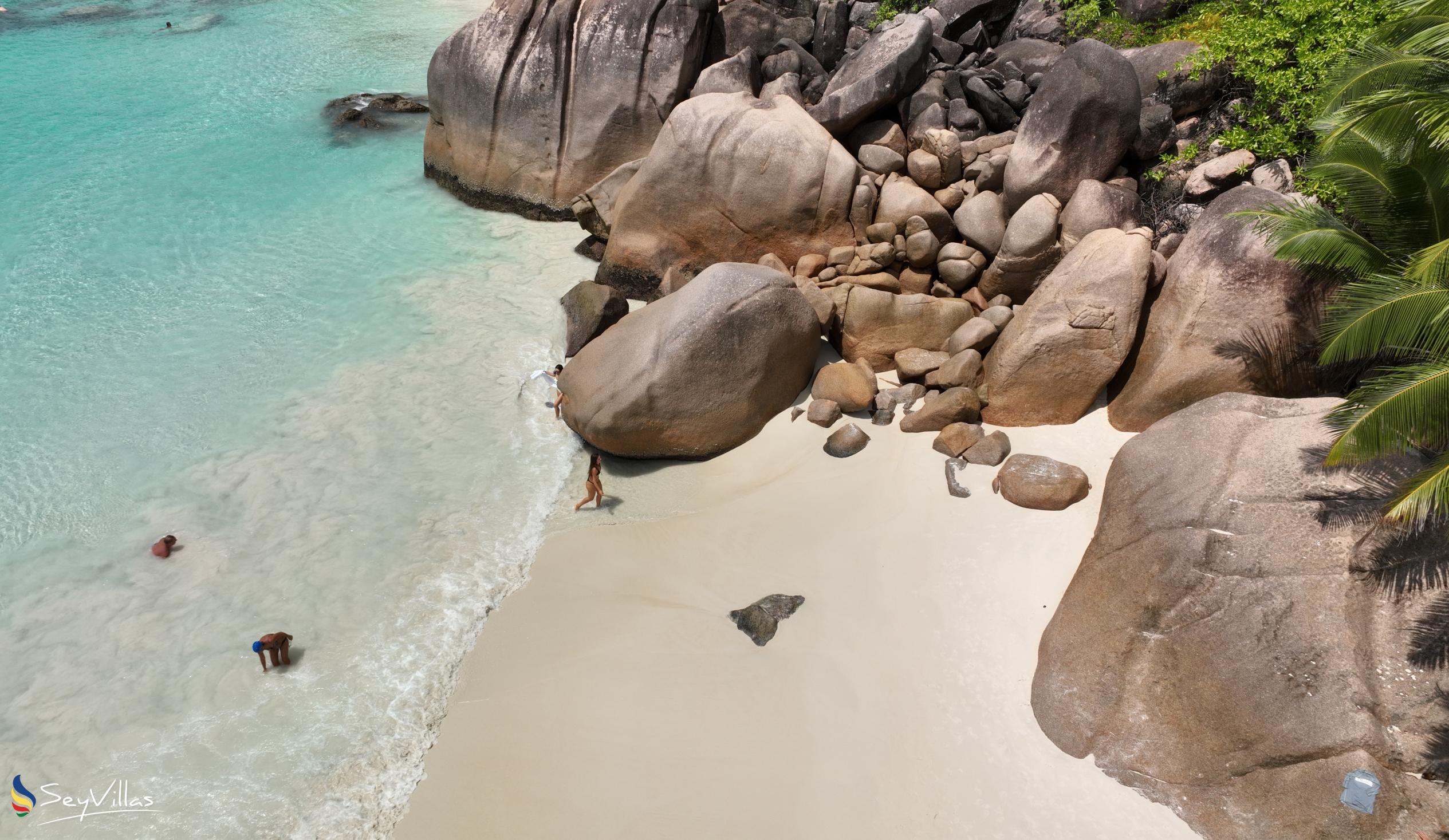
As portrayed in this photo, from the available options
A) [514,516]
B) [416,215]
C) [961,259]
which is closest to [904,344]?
[961,259]

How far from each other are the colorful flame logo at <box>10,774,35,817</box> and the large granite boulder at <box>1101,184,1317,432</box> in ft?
37.2

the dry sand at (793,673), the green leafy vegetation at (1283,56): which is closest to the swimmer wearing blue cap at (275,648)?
the dry sand at (793,673)

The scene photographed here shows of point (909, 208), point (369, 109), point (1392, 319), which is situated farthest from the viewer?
point (369, 109)

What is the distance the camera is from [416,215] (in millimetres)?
17812

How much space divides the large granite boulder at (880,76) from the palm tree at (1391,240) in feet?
20.6

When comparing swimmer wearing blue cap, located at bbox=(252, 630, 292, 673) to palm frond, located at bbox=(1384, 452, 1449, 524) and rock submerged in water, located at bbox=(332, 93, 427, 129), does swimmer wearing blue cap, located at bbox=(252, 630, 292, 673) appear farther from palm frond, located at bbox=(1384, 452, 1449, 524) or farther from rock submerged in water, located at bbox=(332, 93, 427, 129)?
rock submerged in water, located at bbox=(332, 93, 427, 129)

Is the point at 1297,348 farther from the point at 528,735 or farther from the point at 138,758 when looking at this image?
the point at 138,758

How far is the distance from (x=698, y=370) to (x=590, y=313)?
342 centimetres

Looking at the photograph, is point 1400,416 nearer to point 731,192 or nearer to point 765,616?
point 765,616

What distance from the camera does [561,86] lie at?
1670 cm

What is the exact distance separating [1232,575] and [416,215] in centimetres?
1562

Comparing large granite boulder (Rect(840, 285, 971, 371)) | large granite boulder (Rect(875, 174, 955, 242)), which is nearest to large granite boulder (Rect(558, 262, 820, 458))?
large granite boulder (Rect(840, 285, 971, 371))

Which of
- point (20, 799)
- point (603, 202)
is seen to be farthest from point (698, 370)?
point (20, 799)

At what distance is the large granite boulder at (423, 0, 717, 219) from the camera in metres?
16.4
